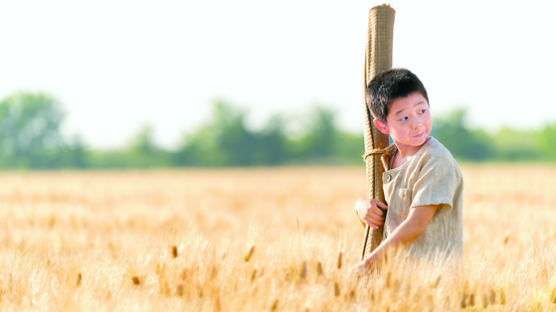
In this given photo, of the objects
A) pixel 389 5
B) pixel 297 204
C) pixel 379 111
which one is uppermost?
pixel 389 5

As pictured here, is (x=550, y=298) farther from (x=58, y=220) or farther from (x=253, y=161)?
(x=253, y=161)

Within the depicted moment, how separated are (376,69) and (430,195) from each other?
677mm

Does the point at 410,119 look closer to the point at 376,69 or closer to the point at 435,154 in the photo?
the point at 435,154

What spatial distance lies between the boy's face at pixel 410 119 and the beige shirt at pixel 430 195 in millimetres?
86

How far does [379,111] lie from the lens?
2.52 m

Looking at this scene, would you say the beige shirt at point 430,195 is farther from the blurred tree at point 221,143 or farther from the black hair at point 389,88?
the blurred tree at point 221,143

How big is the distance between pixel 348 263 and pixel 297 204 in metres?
5.97

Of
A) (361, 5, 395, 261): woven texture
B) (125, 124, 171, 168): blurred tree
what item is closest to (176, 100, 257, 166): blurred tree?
(125, 124, 171, 168): blurred tree

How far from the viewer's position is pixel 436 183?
2422mm

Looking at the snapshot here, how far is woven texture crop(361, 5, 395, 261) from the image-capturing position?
8.77ft

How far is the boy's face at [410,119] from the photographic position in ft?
7.93

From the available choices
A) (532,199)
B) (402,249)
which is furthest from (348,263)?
(532,199)

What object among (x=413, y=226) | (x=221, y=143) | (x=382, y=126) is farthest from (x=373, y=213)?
(x=221, y=143)

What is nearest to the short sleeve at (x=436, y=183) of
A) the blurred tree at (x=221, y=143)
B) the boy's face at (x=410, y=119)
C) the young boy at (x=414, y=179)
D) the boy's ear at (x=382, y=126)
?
the young boy at (x=414, y=179)
